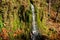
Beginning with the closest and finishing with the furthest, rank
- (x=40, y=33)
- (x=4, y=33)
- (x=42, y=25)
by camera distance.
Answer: (x=4, y=33) → (x=40, y=33) → (x=42, y=25)

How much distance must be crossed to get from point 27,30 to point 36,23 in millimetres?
1218

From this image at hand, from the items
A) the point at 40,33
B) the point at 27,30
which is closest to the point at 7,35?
the point at 27,30

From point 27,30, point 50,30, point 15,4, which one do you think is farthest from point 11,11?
point 50,30

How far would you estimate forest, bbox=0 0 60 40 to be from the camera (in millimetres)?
13414

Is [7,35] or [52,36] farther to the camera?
[52,36]

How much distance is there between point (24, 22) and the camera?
14289 mm

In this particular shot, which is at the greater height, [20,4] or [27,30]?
[20,4]

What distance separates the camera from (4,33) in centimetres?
1298

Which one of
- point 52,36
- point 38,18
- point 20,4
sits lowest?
point 52,36

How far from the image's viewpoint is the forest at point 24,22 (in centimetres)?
1341

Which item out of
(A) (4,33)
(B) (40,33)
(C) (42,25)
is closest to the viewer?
(A) (4,33)

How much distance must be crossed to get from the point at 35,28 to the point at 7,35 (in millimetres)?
2313

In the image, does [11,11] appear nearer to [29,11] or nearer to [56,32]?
[29,11]

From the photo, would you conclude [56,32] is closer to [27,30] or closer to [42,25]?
[42,25]
